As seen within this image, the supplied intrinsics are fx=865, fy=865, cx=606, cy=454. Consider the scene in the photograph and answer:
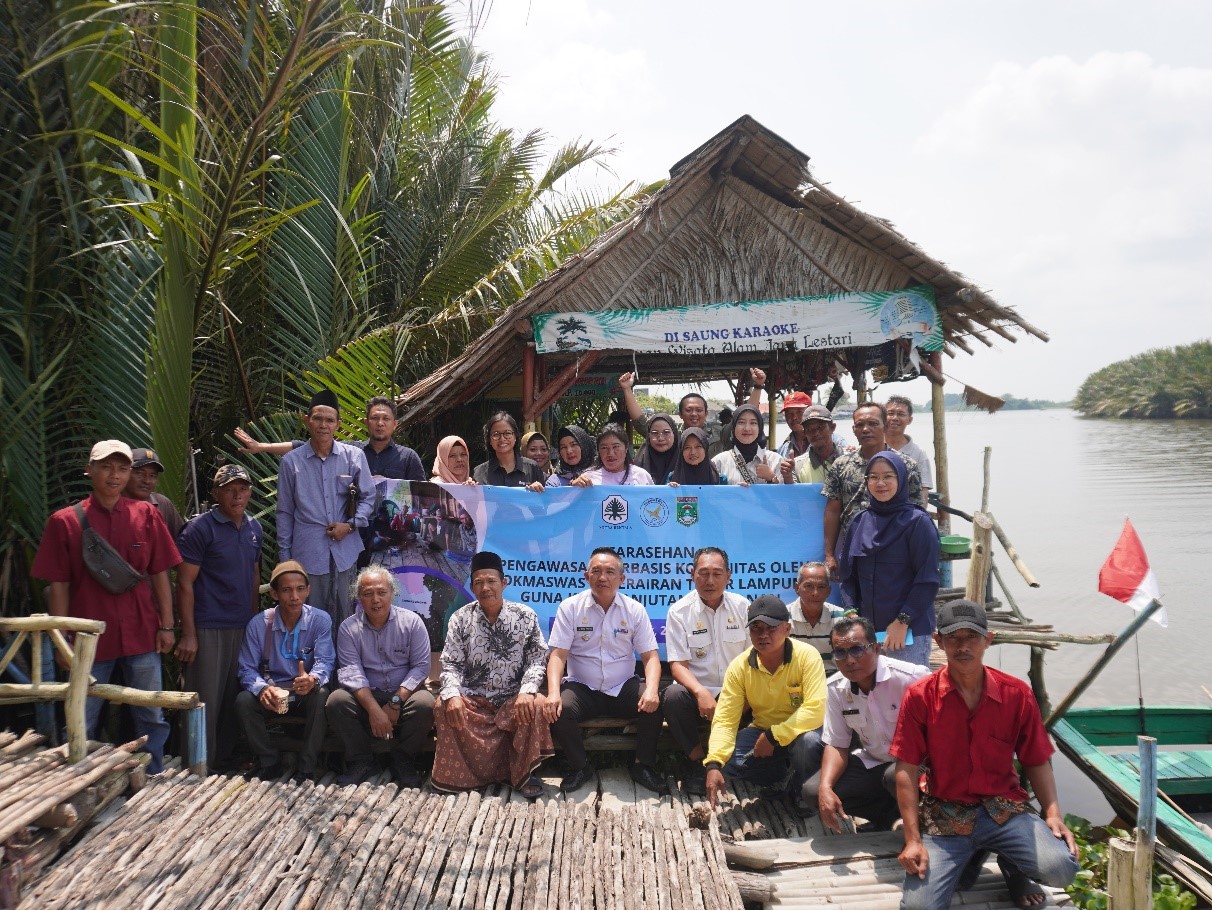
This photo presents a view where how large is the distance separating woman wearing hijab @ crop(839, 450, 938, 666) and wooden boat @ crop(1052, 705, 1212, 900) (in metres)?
1.34

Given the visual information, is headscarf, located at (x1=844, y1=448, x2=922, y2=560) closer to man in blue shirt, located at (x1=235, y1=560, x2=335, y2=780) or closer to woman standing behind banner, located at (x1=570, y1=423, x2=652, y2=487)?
woman standing behind banner, located at (x1=570, y1=423, x2=652, y2=487)

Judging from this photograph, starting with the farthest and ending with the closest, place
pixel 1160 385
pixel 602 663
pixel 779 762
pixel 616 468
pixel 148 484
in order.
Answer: pixel 1160 385 < pixel 616 468 < pixel 602 663 < pixel 148 484 < pixel 779 762

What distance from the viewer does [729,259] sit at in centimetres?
769

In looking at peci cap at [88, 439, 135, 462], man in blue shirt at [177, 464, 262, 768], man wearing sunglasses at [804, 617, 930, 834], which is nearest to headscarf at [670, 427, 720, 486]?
man wearing sunglasses at [804, 617, 930, 834]

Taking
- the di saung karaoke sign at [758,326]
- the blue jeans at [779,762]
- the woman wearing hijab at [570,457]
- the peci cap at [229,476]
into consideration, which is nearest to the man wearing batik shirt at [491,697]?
the blue jeans at [779,762]

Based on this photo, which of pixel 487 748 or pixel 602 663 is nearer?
pixel 487 748

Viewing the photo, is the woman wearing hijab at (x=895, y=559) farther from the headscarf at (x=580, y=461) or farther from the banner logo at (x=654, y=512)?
the headscarf at (x=580, y=461)

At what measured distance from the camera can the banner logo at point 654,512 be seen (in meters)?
5.47

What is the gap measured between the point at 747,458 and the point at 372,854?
3.42 metres

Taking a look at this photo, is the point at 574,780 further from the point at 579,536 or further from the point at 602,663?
the point at 579,536

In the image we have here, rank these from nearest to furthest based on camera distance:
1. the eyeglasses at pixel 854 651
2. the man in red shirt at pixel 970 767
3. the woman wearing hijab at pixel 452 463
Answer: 1. the man in red shirt at pixel 970 767
2. the eyeglasses at pixel 854 651
3. the woman wearing hijab at pixel 452 463

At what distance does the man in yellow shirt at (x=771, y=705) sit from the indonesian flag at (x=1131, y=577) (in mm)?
1637

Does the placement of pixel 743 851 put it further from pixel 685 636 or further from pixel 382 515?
pixel 382 515

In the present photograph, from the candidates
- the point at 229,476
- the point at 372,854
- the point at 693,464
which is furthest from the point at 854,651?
the point at 229,476
